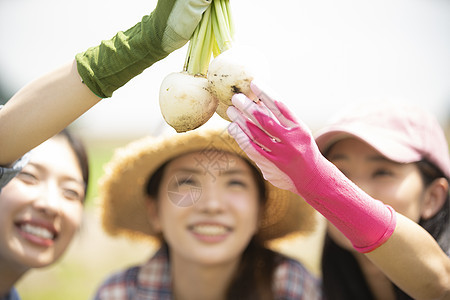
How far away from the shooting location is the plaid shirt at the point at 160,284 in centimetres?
225

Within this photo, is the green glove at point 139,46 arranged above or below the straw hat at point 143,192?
above

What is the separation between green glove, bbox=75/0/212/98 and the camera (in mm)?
1114

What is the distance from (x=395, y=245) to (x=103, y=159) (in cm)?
1158

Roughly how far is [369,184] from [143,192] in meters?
1.20

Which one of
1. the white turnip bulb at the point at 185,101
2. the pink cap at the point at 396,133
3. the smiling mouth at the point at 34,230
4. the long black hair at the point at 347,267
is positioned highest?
the white turnip bulb at the point at 185,101

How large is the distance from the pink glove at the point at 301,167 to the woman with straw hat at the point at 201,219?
0.79m

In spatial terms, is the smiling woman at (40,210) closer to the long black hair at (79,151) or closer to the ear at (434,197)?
the long black hair at (79,151)

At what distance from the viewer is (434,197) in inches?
73.2

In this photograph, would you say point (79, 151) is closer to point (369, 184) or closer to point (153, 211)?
point (153, 211)

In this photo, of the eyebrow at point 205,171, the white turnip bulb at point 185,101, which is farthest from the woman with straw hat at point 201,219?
the white turnip bulb at point 185,101

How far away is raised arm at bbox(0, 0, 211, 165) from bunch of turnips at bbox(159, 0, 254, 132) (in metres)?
0.05

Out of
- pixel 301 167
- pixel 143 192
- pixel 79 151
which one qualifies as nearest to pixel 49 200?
pixel 79 151

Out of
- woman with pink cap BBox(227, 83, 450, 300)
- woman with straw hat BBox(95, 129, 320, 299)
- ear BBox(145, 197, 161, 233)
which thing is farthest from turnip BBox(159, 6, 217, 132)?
ear BBox(145, 197, 161, 233)

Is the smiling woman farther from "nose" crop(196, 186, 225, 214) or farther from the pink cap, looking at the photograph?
the pink cap
